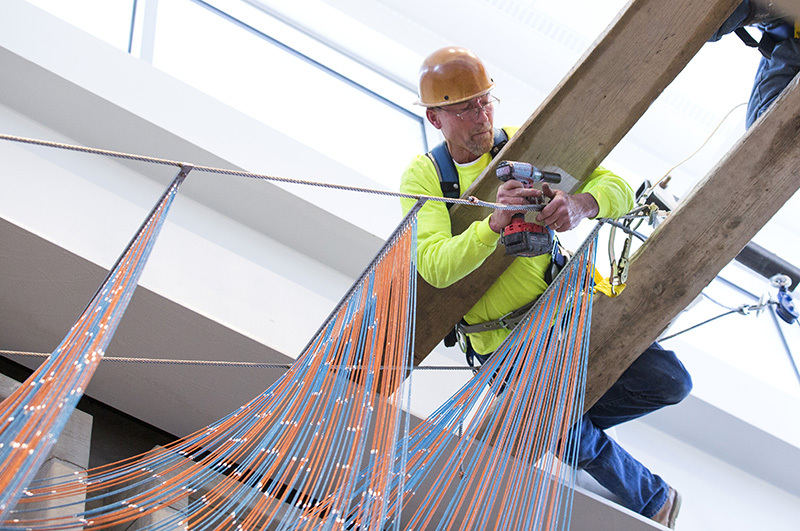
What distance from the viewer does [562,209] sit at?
2297 millimetres

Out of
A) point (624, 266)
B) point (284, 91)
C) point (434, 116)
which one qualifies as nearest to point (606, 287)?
point (624, 266)

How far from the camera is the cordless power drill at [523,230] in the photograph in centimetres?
228

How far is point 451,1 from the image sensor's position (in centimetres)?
609

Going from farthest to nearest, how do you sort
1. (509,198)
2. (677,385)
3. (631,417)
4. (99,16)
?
1. (99,16)
2. (631,417)
3. (677,385)
4. (509,198)

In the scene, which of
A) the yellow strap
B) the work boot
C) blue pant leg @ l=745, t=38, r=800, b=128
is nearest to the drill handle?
the yellow strap

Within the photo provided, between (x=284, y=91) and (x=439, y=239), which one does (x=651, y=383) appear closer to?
(x=439, y=239)

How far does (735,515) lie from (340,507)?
9.71ft

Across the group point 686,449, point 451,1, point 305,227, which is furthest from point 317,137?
point 686,449

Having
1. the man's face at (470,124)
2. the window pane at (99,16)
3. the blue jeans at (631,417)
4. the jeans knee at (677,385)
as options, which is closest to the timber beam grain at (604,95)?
the man's face at (470,124)

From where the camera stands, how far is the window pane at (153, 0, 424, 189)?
491 centimetres

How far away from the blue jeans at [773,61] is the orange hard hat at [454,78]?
68 cm

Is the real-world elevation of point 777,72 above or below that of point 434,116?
above

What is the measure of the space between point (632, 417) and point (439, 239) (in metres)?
1.05

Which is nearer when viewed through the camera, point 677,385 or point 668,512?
point 677,385
